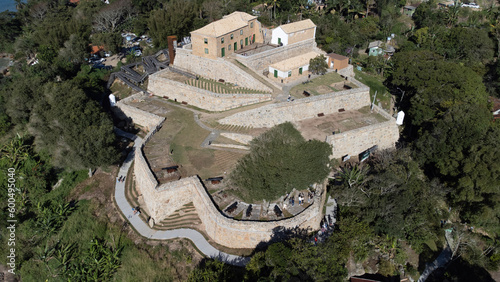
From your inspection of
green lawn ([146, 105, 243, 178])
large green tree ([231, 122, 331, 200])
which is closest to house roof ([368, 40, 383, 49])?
green lawn ([146, 105, 243, 178])

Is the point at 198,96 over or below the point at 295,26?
below

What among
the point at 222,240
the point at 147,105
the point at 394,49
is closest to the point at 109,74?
the point at 147,105

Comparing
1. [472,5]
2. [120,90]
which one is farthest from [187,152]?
[472,5]

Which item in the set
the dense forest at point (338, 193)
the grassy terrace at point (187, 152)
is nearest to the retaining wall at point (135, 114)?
the grassy terrace at point (187, 152)

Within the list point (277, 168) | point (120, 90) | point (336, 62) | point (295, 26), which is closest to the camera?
point (277, 168)

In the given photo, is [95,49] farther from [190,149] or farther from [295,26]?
[190,149]

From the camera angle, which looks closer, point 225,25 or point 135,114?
point 135,114

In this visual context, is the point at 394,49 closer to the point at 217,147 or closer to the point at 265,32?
the point at 265,32
